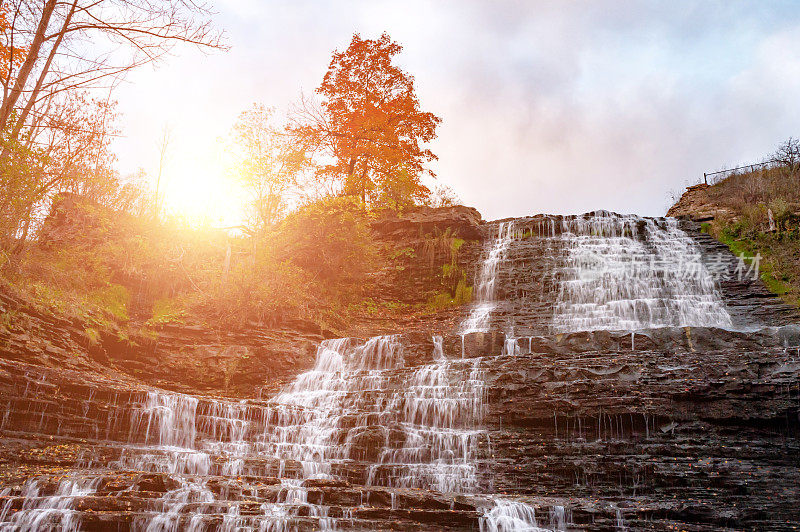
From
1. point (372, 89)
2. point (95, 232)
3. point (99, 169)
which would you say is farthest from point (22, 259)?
point (372, 89)

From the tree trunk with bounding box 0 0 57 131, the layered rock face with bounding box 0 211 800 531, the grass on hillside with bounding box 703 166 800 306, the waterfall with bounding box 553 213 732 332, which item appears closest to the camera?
the tree trunk with bounding box 0 0 57 131

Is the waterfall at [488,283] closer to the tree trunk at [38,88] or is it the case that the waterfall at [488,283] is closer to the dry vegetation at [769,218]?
the dry vegetation at [769,218]

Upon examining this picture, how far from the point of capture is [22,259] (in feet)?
43.0

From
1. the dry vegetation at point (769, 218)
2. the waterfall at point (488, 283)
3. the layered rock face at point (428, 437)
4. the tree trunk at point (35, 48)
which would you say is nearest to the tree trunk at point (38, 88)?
the tree trunk at point (35, 48)

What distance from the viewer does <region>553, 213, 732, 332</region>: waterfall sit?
1571 centimetres

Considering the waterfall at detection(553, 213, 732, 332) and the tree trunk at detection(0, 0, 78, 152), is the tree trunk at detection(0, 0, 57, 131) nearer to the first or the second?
the tree trunk at detection(0, 0, 78, 152)

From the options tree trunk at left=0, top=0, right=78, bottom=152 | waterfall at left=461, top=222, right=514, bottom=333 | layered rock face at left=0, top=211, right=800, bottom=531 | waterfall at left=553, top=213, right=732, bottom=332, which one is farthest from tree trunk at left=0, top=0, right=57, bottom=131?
waterfall at left=553, top=213, right=732, bottom=332

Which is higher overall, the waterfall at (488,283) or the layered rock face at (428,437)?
the waterfall at (488,283)

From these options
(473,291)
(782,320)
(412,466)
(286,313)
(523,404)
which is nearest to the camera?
(412,466)

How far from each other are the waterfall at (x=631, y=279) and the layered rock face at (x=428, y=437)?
2.63ft

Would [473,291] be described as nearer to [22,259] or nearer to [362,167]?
[362,167]

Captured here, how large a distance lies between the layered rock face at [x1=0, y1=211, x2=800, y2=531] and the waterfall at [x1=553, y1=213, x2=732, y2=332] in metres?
0.80

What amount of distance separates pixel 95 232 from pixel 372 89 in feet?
47.1

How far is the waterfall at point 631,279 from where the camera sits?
15711mm
